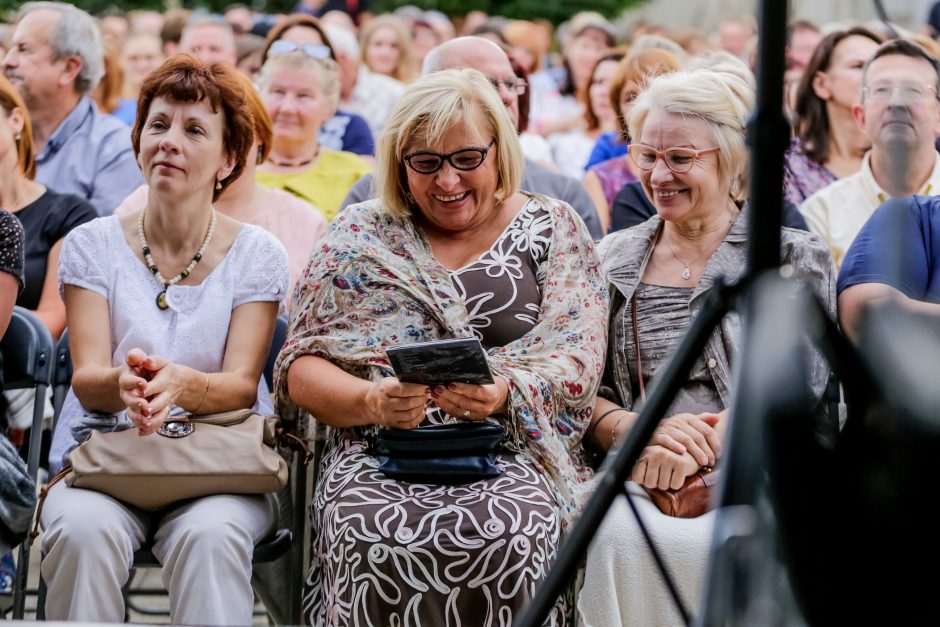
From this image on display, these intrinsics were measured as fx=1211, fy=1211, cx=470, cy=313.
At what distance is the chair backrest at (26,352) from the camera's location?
3039mm

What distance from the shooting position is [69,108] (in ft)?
16.2

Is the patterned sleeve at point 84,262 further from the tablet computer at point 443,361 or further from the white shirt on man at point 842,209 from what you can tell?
the white shirt on man at point 842,209

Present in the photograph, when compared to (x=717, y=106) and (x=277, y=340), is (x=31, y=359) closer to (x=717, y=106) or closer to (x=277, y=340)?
(x=277, y=340)

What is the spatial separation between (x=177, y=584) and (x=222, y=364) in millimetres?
601

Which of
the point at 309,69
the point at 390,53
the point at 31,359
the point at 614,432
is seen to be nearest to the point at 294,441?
the point at 31,359

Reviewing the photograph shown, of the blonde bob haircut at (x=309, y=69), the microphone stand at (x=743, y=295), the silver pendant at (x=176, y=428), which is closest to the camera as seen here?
the microphone stand at (x=743, y=295)

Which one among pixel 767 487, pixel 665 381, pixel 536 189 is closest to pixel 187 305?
pixel 536 189

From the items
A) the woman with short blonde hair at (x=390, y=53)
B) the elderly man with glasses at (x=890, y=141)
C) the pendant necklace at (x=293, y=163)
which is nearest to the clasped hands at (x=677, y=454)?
the elderly man with glasses at (x=890, y=141)

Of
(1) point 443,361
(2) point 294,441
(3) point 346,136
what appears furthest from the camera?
(3) point 346,136

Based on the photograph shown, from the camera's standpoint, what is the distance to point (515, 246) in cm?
311

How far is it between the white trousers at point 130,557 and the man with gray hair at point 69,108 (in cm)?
196

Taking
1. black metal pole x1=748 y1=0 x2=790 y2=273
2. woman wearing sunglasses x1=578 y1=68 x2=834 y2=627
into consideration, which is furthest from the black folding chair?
black metal pole x1=748 y1=0 x2=790 y2=273

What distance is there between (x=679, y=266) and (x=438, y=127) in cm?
77

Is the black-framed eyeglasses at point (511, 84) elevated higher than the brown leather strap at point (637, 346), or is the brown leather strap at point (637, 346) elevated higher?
the black-framed eyeglasses at point (511, 84)
